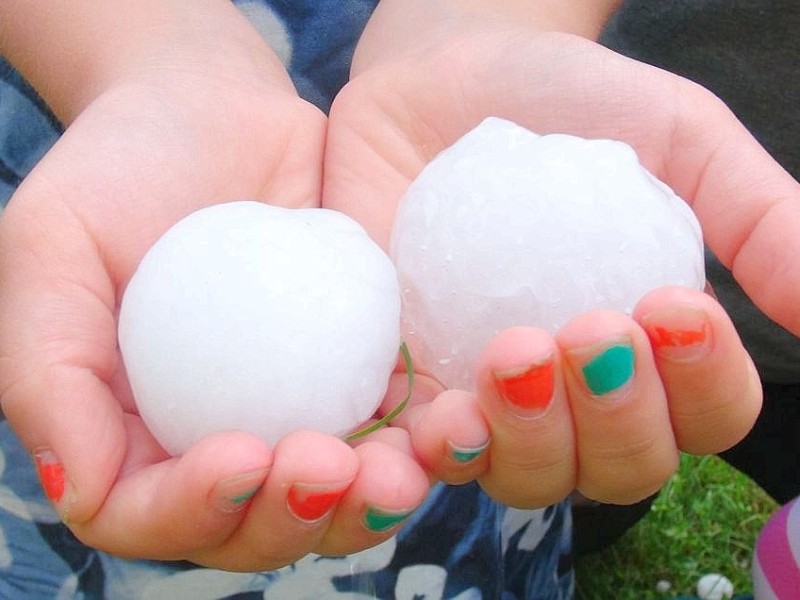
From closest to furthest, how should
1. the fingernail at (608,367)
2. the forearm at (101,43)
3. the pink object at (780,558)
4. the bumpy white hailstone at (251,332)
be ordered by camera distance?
1. the fingernail at (608,367)
2. the bumpy white hailstone at (251,332)
3. the forearm at (101,43)
4. the pink object at (780,558)

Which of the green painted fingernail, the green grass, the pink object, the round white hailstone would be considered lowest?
the green grass

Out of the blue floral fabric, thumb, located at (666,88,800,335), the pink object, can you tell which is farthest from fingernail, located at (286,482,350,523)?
the pink object

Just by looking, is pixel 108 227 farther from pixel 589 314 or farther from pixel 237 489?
pixel 589 314

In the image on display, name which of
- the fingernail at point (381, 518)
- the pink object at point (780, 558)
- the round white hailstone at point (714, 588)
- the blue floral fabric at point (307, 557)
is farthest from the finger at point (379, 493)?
the round white hailstone at point (714, 588)

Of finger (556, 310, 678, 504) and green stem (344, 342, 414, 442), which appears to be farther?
green stem (344, 342, 414, 442)

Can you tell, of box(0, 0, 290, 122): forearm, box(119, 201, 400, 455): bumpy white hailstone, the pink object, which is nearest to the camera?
box(119, 201, 400, 455): bumpy white hailstone

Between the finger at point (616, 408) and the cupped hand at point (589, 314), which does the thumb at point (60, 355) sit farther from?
the finger at point (616, 408)

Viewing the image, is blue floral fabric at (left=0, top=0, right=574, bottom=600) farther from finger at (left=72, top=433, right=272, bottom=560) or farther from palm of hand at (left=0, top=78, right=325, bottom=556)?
finger at (left=72, top=433, right=272, bottom=560)
